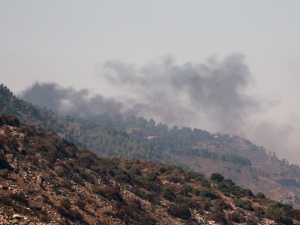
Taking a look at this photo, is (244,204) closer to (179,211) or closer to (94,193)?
(179,211)

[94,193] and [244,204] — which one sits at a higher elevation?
[244,204]

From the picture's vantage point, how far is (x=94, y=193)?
65312 mm

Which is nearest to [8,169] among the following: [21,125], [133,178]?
[21,125]

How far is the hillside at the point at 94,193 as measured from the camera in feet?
175

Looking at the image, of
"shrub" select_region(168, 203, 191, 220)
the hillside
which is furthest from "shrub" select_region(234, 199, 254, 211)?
"shrub" select_region(168, 203, 191, 220)

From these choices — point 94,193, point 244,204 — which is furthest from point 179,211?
point 244,204

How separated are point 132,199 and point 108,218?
11.1 m

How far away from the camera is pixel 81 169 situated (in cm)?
7294

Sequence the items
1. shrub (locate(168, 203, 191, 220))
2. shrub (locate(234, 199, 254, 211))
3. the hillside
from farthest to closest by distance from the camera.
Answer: shrub (locate(234, 199, 254, 211)) < shrub (locate(168, 203, 191, 220)) < the hillside

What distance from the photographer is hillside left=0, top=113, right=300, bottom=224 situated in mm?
53406

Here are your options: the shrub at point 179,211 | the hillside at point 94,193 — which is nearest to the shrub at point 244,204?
the hillside at point 94,193

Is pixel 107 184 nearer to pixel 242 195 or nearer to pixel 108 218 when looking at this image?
pixel 108 218

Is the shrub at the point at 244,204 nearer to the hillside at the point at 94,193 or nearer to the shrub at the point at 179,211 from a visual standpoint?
the hillside at the point at 94,193

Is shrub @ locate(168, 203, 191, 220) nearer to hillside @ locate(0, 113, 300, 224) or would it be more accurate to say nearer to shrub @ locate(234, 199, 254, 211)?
hillside @ locate(0, 113, 300, 224)
